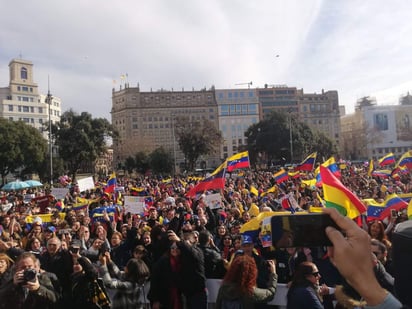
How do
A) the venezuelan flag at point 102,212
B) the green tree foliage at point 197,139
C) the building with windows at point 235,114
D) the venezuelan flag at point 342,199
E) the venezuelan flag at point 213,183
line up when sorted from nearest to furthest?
the venezuelan flag at point 342,199 < the venezuelan flag at point 102,212 < the venezuelan flag at point 213,183 < the green tree foliage at point 197,139 < the building with windows at point 235,114

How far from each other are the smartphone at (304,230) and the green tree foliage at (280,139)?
60480 mm

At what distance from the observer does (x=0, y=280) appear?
469 centimetres

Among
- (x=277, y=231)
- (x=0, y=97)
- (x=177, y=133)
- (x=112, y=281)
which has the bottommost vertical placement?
(x=112, y=281)

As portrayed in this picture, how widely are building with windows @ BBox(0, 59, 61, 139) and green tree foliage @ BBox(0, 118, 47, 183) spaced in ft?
138

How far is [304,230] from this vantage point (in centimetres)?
165

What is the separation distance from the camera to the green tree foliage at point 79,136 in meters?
49.2

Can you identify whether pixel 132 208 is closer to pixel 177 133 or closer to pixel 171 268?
pixel 171 268

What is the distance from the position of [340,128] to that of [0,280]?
12982 cm

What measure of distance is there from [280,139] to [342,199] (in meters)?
57.4

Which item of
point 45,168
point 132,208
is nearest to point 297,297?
point 132,208

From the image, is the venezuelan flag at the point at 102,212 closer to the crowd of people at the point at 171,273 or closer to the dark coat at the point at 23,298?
the crowd of people at the point at 171,273

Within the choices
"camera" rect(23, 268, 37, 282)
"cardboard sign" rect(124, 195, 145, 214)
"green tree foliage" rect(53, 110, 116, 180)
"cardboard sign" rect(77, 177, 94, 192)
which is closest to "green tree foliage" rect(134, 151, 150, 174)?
"green tree foliage" rect(53, 110, 116, 180)

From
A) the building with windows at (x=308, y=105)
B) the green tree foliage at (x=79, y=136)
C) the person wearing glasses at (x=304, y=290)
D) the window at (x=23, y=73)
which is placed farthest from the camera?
the building with windows at (x=308, y=105)

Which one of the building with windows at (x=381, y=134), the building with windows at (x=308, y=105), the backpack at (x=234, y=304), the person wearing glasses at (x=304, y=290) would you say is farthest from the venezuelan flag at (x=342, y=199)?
the building with windows at (x=308, y=105)
